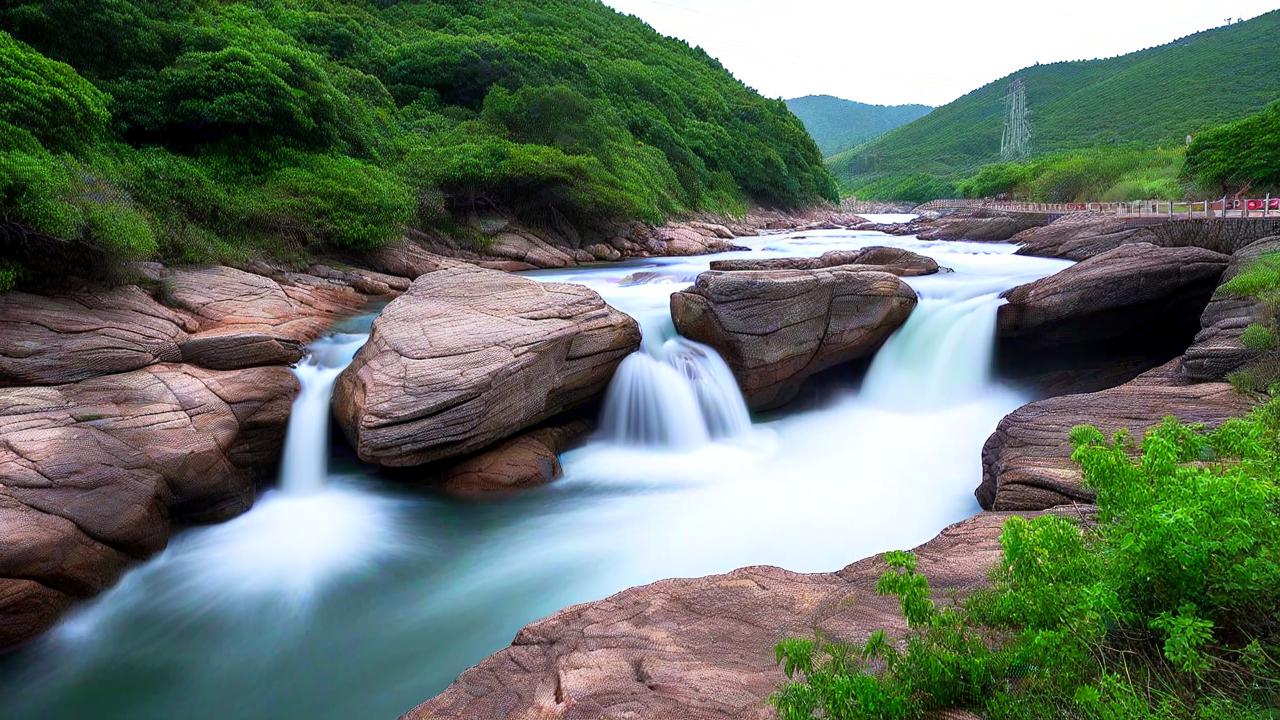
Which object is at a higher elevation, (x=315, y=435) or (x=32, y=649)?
(x=315, y=435)

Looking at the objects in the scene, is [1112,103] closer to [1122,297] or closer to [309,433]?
[1122,297]

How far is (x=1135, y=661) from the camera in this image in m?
2.94

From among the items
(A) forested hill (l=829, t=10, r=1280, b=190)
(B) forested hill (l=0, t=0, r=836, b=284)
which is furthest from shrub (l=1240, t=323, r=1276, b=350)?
(A) forested hill (l=829, t=10, r=1280, b=190)

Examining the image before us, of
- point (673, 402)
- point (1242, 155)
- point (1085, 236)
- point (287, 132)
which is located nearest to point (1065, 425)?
point (673, 402)

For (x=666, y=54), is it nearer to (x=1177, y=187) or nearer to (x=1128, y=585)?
(x=1177, y=187)

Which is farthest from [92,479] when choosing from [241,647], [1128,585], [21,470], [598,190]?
[598,190]

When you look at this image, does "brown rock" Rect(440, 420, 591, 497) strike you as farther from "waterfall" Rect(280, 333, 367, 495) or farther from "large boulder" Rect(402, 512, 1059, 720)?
"large boulder" Rect(402, 512, 1059, 720)

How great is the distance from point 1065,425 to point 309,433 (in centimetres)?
1070

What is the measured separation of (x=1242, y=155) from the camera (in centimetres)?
2812

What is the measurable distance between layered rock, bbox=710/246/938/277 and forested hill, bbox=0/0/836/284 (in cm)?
1045

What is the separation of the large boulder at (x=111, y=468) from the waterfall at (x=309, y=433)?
10.0 inches

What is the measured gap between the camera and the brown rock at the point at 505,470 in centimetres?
1003

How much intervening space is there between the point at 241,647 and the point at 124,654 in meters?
1.20

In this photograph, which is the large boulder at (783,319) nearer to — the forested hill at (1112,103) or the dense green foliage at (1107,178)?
the dense green foliage at (1107,178)
